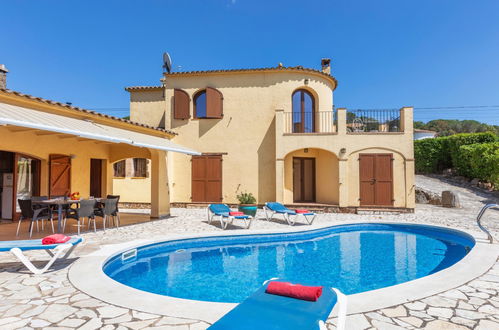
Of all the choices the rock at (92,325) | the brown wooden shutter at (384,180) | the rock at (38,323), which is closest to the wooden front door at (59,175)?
the rock at (38,323)

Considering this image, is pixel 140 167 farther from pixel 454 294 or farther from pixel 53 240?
pixel 454 294

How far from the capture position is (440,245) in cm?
965

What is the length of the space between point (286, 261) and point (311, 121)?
1186 centimetres

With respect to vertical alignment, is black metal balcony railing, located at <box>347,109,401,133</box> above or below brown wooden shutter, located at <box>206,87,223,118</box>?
below

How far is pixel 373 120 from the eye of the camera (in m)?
16.9

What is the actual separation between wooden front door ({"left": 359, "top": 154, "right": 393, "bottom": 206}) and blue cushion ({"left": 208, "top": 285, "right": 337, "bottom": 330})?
14.0 m

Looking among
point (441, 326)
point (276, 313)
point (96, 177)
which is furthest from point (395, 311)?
point (96, 177)

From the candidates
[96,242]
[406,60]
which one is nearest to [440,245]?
[96,242]

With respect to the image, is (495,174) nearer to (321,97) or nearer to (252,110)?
(321,97)

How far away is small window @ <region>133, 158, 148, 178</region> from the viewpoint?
60.9 ft

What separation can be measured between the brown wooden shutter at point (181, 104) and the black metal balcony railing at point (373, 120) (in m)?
9.91

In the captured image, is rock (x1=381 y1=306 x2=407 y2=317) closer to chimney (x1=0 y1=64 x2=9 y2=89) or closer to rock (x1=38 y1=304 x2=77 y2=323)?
rock (x1=38 y1=304 x2=77 y2=323)

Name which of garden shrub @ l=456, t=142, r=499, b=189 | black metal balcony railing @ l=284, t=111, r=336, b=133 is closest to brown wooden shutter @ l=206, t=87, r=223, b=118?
black metal balcony railing @ l=284, t=111, r=336, b=133

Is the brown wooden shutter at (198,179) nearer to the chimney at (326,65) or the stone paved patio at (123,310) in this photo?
the chimney at (326,65)
